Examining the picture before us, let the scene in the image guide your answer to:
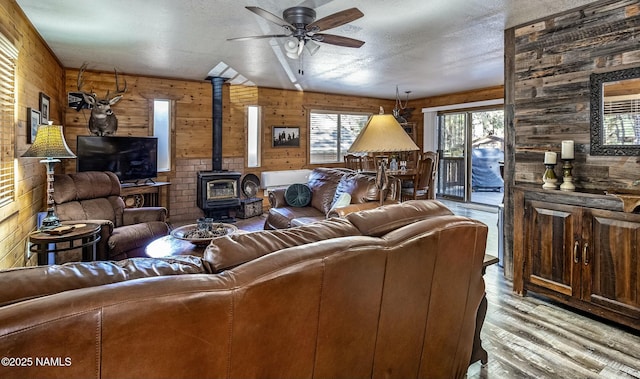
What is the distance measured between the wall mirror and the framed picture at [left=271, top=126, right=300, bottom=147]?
5.60 metres

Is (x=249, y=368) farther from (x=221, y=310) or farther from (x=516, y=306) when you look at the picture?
(x=516, y=306)

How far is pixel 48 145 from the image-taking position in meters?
2.91

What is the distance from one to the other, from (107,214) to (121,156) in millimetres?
1674

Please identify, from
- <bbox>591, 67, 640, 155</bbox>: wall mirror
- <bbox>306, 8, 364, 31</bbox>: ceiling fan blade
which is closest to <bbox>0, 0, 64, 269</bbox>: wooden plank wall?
<bbox>306, 8, 364, 31</bbox>: ceiling fan blade

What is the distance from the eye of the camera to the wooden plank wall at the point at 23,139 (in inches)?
117

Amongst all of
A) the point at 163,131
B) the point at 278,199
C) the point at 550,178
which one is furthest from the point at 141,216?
the point at 550,178

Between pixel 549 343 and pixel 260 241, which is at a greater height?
pixel 260 241

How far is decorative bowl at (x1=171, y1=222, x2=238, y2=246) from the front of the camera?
3091 millimetres

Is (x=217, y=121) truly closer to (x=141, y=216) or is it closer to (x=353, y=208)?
(x=141, y=216)

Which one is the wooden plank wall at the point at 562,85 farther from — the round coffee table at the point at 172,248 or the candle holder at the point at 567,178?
the round coffee table at the point at 172,248

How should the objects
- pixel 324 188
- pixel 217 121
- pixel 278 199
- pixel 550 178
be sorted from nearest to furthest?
pixel 550 178
pixel 324 188
pixel 278 199
pixel 217 121

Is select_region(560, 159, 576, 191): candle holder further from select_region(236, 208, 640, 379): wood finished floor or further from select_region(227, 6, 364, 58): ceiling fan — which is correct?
select_region(227, 6, 364, 58): ceiling fan

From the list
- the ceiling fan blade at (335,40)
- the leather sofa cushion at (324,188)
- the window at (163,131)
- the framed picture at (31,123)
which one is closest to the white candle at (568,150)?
the ceiling fan blade at (335,40)

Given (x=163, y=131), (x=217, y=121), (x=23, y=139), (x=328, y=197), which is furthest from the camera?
(x=217, y=121)
